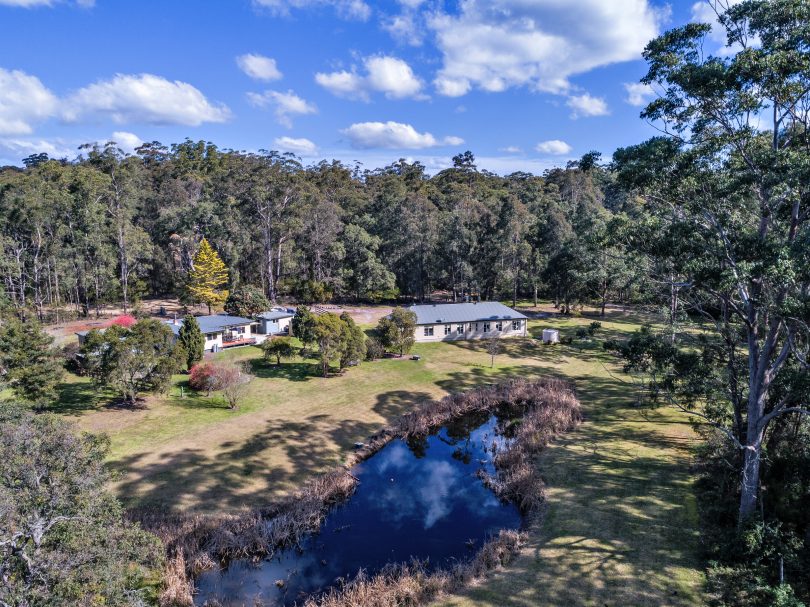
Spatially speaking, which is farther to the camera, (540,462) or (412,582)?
(540,462)

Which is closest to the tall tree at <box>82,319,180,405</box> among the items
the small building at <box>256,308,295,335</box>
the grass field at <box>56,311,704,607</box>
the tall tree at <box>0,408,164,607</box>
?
the grass field at <box>56,311,704,607</box>

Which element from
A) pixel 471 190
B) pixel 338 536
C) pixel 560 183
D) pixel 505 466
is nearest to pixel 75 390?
pixel 338 536

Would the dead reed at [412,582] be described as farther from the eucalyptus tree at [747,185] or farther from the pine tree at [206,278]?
the pine tree at [206,278]

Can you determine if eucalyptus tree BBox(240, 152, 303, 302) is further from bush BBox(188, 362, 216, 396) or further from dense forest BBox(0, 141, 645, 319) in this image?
bush BBox(188, 362, 216, 396)

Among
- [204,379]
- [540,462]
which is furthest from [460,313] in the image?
[540,462]

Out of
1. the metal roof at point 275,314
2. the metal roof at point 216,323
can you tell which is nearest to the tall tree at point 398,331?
the metal roof at point 275,314

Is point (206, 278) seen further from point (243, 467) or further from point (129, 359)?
point (243, 467)

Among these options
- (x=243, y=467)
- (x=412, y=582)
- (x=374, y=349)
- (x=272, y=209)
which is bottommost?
(x=412, y=582)
